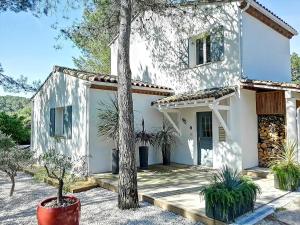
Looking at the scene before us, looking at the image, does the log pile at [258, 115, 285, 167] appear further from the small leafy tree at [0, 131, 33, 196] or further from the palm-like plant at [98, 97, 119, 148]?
the small leafy tree at [0, 131, 33, 196]

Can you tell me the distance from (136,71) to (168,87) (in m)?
3.16

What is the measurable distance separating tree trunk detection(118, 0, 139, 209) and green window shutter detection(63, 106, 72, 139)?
5.89 metres

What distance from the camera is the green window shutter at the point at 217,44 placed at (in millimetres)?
12594

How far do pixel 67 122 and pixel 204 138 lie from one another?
6.64 metres

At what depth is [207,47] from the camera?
13.6 meters

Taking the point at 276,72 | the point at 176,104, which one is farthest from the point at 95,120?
the point at 276,72

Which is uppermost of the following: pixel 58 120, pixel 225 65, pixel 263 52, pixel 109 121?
pixel 263 52

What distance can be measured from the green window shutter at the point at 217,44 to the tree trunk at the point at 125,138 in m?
6.10

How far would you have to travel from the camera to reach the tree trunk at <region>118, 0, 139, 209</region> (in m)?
7.63

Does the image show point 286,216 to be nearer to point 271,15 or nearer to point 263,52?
point 263,52

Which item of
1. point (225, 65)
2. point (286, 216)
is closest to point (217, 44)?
point (225, 65)

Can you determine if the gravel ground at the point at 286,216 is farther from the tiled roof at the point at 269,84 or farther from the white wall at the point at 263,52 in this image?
the white wall at the point at 263,52

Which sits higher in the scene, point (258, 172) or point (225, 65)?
point (225, 65)

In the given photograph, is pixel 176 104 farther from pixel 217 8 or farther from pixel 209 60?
pixel 217 8
